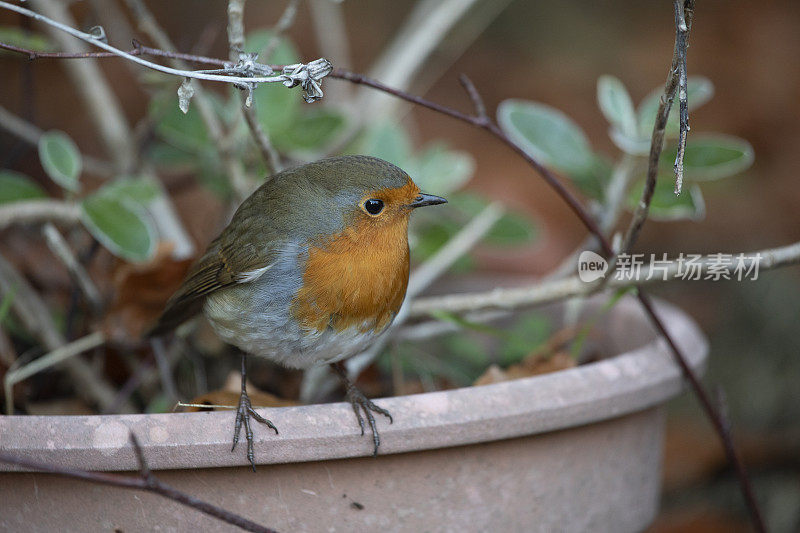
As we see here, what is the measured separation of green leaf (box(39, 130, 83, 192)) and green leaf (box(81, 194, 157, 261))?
9 cm

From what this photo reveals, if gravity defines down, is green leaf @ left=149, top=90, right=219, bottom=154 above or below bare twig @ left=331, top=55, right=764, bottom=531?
above

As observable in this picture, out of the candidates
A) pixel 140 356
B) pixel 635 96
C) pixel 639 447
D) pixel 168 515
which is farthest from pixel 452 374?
pixel 635 96

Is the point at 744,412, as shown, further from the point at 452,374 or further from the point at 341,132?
the point at 341,132

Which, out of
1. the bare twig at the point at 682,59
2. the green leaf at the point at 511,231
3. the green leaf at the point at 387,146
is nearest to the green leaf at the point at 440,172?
the green leaf at the point at 387,146

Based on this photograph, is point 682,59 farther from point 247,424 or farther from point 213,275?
point 213,275

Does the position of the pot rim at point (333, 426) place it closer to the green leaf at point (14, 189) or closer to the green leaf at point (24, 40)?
the green leaf at point (14, 189)

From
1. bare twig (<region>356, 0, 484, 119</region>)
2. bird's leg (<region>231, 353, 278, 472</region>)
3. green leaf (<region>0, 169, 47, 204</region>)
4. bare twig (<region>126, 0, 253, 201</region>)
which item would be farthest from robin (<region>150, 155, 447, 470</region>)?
bare twig (<region>356, 0, 484, 119</region>)

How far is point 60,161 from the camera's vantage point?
80.5 inches

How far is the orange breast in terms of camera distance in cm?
167

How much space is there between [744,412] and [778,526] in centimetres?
48

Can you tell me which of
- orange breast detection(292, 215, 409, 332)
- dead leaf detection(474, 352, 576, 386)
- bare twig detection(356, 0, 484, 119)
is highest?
bare twig detection(356, 0, 484, 119)

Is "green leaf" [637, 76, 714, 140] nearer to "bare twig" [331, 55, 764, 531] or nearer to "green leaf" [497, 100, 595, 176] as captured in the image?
"green leaf" [497, 100, 595, 176]

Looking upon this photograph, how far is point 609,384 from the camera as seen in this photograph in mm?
1652

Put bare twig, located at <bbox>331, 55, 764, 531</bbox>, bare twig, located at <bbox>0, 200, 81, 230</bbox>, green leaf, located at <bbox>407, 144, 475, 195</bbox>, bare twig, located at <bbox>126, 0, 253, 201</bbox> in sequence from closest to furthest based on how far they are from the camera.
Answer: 1. bare twig, located at <bbox>331, 55, 764, 531</bbox>
2. bare twig, located at <bbox>126, 0, 253, 201</bbox>
3. bare twig, located at <bbox>0, 200, 81, 230</bbox>
4. green leaf, located at <bbox>407, 144, 475, 195</bbox>
